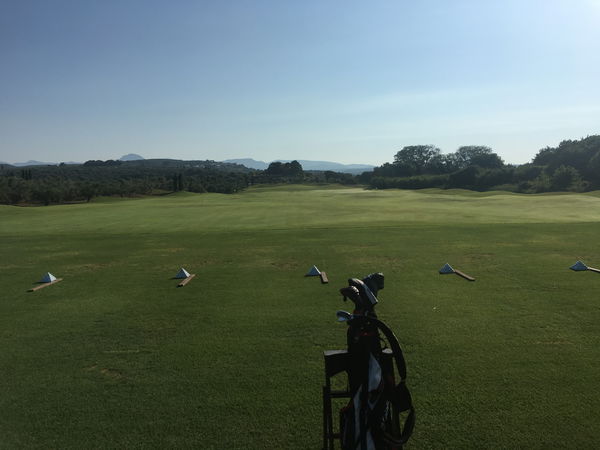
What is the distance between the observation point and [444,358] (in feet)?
21.8

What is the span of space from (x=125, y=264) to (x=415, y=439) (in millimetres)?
12683

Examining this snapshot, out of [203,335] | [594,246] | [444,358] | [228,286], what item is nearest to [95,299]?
[228,286]

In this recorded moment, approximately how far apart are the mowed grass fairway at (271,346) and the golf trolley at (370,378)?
1.58 meters

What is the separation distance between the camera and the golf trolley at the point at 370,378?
10.6 feet

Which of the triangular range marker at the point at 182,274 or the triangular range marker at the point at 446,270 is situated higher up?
the triangular range marker at the point at 446,270

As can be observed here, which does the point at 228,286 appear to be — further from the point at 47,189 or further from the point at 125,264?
the point at 47,189

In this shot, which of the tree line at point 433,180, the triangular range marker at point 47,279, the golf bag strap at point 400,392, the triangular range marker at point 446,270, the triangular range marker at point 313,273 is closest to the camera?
the golf bag strap at point 400,392

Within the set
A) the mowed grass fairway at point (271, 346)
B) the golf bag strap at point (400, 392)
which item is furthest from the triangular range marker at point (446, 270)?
the golf bag strap at point (400, 392)

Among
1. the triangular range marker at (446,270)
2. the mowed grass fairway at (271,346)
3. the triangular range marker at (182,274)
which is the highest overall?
the triangular range marker at (446,270)

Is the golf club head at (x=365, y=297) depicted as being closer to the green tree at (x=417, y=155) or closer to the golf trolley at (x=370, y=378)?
the golf trolley at (x=370, y=378)

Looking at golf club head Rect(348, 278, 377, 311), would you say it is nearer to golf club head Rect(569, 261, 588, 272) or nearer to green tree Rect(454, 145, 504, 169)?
golf club head Rect(569, 261, 588, 272)

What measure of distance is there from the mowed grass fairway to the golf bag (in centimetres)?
157

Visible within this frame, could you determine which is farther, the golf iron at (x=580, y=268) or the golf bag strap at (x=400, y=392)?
the golf iron at (x=580, y=268)

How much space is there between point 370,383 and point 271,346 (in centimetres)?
424
